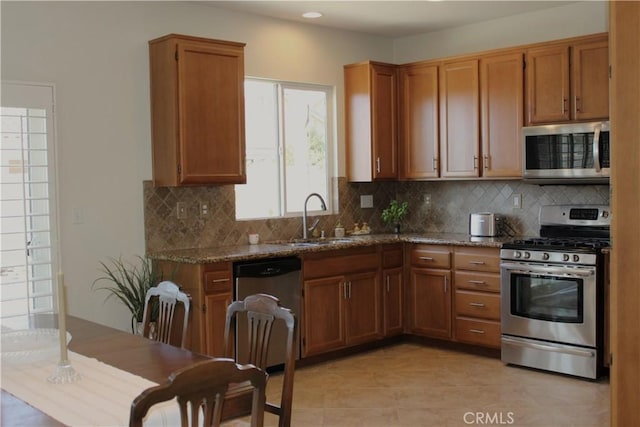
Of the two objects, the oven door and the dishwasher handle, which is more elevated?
the dishwasher handle

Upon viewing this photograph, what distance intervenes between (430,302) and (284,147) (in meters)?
1.80

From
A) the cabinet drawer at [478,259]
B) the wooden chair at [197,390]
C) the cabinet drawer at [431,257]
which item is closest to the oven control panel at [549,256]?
the cabinet drawer at [478,259]

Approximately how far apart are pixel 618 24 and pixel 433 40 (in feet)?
14.2

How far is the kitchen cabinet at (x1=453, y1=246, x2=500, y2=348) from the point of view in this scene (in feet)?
17.8

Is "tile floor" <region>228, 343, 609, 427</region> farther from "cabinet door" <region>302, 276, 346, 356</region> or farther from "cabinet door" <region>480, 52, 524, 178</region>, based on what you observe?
"cabinet door" <region>480, 52, 524, 178</region>

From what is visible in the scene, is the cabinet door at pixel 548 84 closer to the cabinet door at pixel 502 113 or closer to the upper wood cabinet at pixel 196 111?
the cabinet door at pixel 502 113

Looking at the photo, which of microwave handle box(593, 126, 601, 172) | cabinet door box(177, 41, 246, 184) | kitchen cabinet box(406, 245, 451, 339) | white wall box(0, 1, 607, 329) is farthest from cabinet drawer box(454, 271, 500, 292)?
white wall box(0, 1, 607, 329)

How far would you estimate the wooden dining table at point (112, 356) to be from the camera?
2.05 meters

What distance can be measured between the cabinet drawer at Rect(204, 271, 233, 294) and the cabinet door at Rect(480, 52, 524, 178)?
2380 millimetres

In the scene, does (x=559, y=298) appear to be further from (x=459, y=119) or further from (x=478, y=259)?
(x=459, y=119)

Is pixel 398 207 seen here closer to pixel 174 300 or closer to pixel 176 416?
pixel 174 300

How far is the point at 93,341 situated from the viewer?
9.59ft

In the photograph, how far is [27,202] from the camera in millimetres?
4293

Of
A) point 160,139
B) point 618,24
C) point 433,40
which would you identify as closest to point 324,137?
point 433,40
